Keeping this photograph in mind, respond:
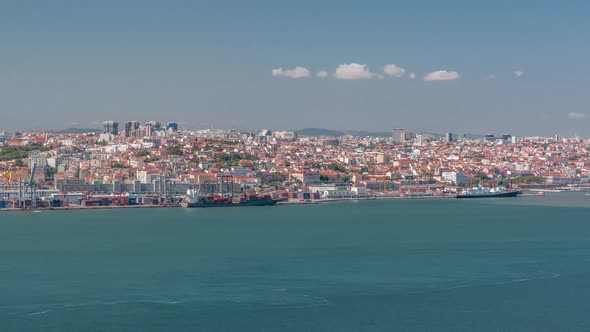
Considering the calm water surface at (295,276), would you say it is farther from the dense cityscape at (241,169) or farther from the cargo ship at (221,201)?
the dense cityscape at (241,169)

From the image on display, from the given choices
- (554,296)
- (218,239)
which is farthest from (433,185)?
(554,296)

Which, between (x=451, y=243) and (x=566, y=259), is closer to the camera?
(x=566, y=259)

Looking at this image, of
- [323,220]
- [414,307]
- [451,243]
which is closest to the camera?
[414,307]

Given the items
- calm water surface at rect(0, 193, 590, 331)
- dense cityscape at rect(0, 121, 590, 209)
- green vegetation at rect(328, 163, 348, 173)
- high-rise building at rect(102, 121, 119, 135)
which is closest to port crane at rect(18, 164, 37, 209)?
dense cityscape at rect(0, 121, 590, 209)

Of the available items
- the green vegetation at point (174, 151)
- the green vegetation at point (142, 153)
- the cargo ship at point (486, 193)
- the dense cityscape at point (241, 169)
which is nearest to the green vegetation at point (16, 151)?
the dense cityscape at point (241, 169)

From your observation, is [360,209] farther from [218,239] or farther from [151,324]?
[151,324]

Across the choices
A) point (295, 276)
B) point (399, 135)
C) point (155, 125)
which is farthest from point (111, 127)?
point (295, 276)

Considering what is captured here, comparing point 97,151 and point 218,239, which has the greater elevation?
point 97,151
